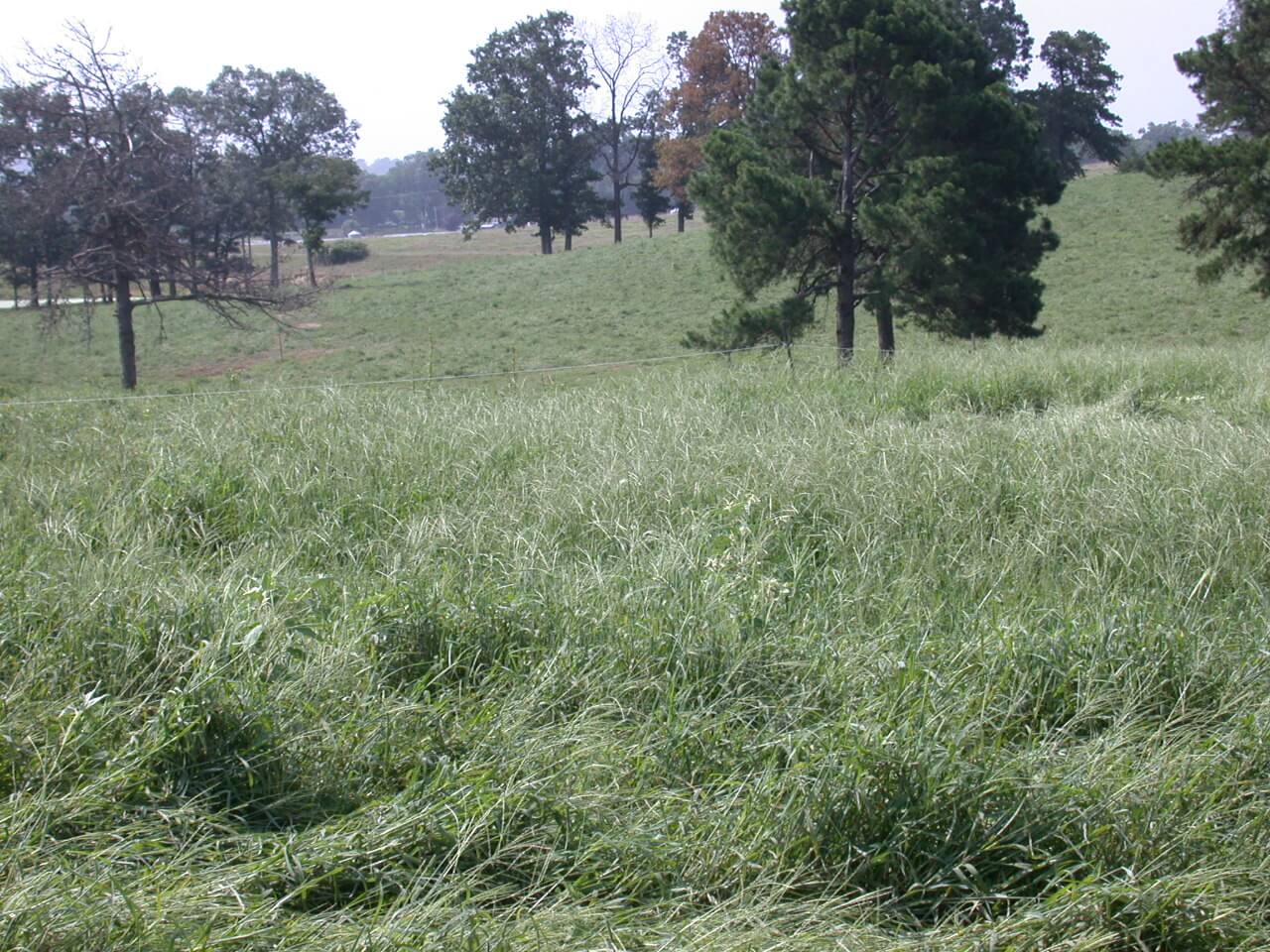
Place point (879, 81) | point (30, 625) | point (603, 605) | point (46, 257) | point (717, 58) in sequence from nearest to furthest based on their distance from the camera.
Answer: point (30, 625) < point (603, 605) < point (879, 81) < point (46, 257) < point (717, 58)

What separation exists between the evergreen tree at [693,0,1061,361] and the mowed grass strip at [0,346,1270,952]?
384 inches

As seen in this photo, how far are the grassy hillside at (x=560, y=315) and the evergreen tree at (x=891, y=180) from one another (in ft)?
12.9

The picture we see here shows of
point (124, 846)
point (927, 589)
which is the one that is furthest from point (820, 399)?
point (124, 846)

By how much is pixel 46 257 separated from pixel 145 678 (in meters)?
22.4

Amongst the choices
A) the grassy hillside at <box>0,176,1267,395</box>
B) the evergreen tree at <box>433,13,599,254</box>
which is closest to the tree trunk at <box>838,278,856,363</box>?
the grassy hillside at <box>0,176,1267,395</box>

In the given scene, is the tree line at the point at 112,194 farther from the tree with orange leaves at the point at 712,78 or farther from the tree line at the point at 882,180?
the tree with orange leaves at the point at 712,78

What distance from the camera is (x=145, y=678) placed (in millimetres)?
3262

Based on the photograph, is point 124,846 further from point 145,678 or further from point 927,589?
point 927,589

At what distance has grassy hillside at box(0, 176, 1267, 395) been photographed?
27141mm

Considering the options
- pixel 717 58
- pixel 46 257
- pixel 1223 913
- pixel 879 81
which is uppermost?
pixel 717 58

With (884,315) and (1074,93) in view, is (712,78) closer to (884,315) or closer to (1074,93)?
(1074,93)

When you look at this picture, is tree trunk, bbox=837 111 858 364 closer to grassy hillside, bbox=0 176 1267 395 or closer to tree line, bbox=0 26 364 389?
grassy hillside, bbox=0 176 1267 395

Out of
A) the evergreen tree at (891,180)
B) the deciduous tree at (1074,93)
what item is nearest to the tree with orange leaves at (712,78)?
the deciduous tree at (1074,93)

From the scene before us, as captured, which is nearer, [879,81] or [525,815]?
[525,815]
